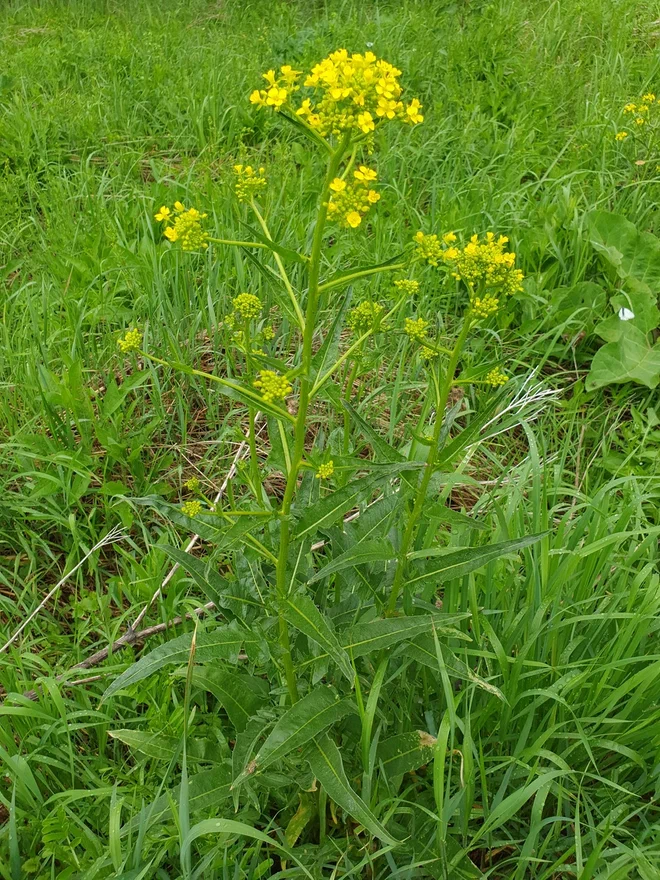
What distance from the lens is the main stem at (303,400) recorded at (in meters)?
1.12

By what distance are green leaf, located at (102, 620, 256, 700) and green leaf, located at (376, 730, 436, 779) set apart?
361 millimetres

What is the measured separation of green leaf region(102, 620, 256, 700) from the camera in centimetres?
136

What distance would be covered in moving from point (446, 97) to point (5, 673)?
3838 millimetres

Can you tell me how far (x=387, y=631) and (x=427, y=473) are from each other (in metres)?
0.31

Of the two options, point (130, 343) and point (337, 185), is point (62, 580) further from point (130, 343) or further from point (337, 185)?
point (337, 185)

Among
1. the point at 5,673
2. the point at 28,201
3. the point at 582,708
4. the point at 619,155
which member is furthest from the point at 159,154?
the point at 582,708

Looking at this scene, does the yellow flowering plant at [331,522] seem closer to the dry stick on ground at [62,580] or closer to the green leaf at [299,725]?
the green leaf at [299,725]

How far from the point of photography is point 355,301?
2.91 m

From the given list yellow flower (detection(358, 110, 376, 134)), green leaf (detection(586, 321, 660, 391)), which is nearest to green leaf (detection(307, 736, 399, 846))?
yellow flower (detection(358, 110, 376, 134))

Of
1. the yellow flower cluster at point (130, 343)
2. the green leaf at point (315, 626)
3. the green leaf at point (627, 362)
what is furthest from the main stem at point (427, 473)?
the green leaf at point (627, 362)

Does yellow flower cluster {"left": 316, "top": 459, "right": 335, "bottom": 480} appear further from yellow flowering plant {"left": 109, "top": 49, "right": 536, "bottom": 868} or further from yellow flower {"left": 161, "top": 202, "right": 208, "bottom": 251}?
yellow flower {"left": 161, "top": 202, "right": 208, "bottom": 251}

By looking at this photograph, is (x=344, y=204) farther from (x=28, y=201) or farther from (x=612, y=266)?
(x=28, y=201)

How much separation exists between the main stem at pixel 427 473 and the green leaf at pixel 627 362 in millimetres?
1459

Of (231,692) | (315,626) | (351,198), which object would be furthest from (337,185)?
(231,692)
